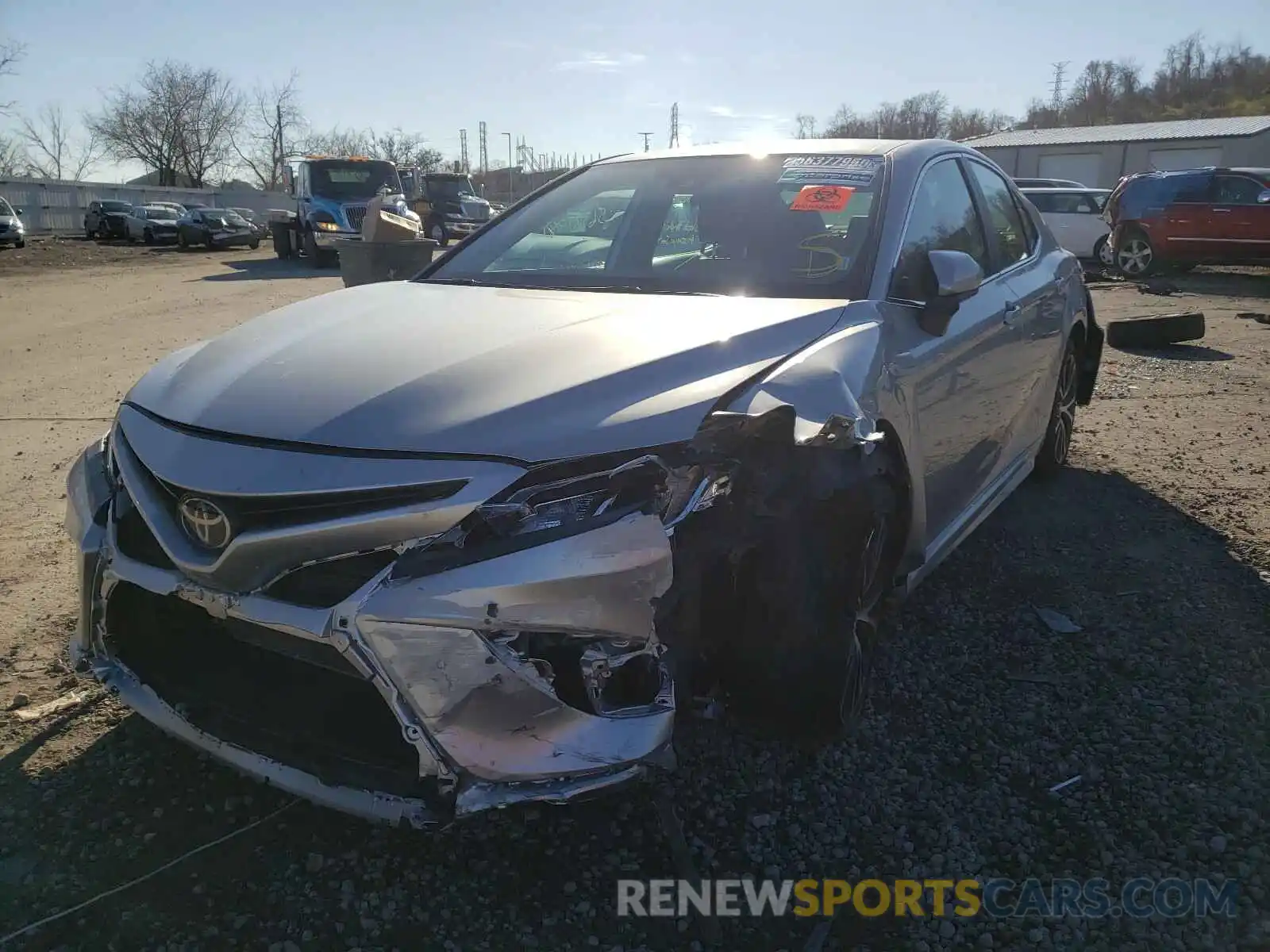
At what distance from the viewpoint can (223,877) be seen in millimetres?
2135

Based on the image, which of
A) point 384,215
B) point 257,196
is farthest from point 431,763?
point 257,196

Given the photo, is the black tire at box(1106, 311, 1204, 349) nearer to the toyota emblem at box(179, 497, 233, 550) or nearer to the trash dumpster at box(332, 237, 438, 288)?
the trash dumpster at box(332, 237, 438, 288)

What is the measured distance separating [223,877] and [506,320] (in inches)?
59.8

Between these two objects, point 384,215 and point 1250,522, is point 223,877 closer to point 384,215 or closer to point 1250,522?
point 384,215

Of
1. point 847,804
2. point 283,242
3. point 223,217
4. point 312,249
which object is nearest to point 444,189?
point 283,242

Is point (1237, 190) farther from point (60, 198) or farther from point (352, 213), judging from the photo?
point (60, 198)

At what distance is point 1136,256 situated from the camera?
16609 mm

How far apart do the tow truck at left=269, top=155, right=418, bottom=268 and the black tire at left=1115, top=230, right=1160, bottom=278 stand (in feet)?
49.4

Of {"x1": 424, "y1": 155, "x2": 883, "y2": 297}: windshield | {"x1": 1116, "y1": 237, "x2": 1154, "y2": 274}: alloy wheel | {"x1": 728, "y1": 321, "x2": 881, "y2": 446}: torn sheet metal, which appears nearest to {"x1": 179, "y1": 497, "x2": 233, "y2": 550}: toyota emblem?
{"x1": 728, "y1": 321, "x2": 881, "y2": 446}: torn sheet metal

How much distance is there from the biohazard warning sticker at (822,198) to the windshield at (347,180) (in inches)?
813

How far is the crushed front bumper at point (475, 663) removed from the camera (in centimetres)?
174

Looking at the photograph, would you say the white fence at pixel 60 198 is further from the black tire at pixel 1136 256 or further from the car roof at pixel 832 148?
the car roof at pixel 832 148

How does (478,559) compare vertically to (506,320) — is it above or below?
below

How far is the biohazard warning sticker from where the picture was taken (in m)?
3.05
